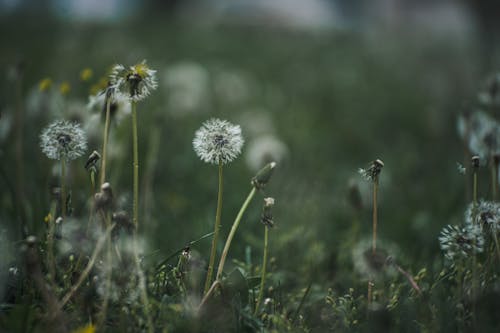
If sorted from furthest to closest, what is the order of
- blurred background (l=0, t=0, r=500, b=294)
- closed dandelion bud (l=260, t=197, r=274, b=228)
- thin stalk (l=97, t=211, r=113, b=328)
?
blurred background (l=0, t=0, r=500, b=294) < closed dandelion bud (l=260, t=197, r=274, b=228) < thin stalk (l=97, t=211, r=113, b=328)

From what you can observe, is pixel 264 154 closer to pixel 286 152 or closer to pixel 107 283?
pixel 286 152

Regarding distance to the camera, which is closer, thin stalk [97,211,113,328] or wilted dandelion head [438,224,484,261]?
thin stalk [97,211,113,328]

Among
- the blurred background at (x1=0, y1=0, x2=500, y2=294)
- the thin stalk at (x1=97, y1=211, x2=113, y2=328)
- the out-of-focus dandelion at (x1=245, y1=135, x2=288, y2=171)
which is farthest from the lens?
the out-of-focus dandelion at (x1=245, y1=135, x2=288, y2=171)

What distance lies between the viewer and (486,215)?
47.3 inches

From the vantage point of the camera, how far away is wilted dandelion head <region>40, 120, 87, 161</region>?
1.20 m

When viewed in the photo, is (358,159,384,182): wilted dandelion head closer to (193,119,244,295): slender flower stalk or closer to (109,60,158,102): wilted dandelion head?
(193,119,244,295): slender flower stalk

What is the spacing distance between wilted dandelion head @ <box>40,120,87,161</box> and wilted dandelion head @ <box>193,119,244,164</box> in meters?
0.28

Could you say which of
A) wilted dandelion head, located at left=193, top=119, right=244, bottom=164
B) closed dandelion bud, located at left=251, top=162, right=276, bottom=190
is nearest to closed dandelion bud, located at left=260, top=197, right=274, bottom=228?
closed dandelion bud, located at left=251, top=162, right=276, bottom=190

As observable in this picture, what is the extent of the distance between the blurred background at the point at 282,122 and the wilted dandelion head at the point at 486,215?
0.37 metres

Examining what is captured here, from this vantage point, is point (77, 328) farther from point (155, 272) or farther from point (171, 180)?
point (171, 180)

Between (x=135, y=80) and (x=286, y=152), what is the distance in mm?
1786

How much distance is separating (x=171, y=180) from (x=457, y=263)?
1601 millimetres

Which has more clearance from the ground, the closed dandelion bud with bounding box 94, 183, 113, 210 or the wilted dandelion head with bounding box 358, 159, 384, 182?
the wilted dandelion head with bounding box 358, 159, 384, 182

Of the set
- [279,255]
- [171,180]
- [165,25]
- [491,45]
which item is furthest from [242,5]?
[279,255]
